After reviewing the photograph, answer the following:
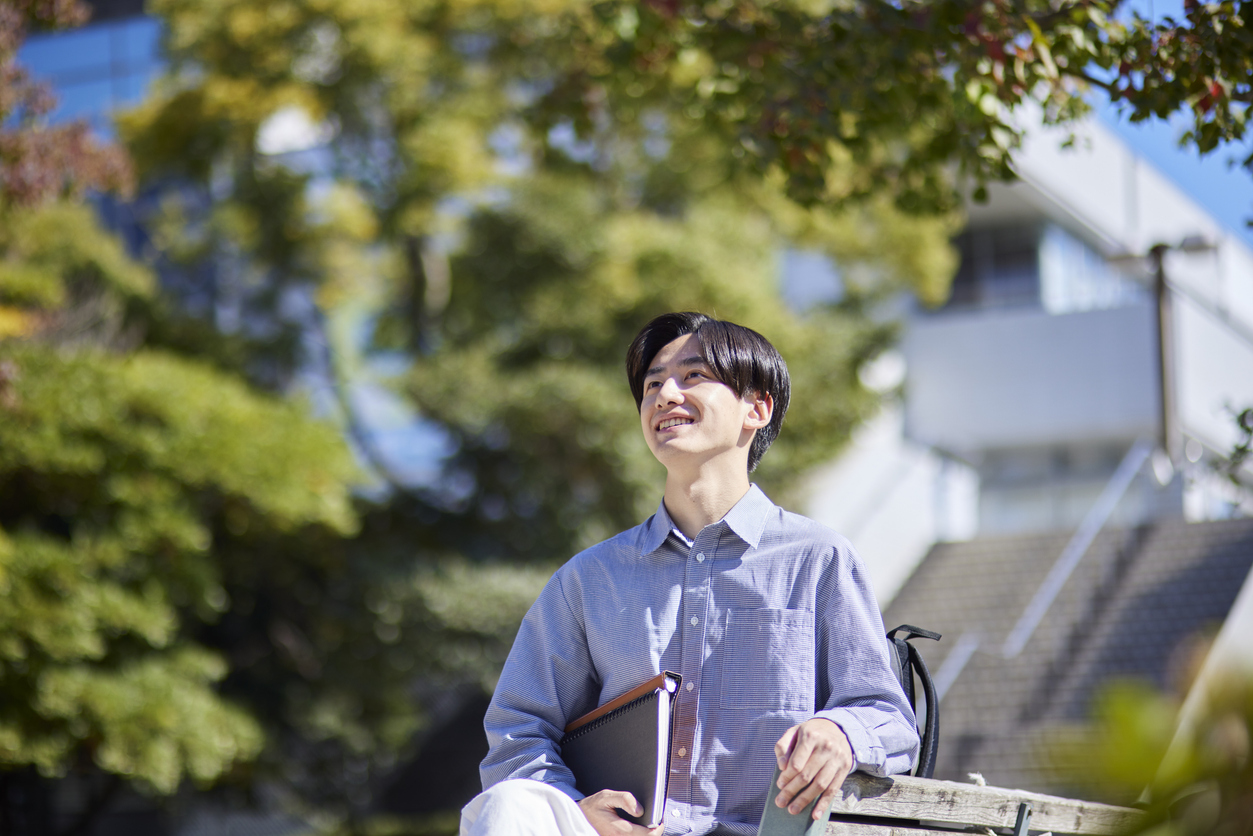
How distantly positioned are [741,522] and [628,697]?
390 mm

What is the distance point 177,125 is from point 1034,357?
992 cm

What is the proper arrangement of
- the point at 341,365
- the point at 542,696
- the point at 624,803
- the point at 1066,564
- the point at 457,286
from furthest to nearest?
the point at 341,365, the point at 457,286, the point at 1066,564, the point at 542,696, the point at 624,803

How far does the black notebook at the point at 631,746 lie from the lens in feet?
6.28

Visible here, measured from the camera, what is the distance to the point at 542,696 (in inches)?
85.2

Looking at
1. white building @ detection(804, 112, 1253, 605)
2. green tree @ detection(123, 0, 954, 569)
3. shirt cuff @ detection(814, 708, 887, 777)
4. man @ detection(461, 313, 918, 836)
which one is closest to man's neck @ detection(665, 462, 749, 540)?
man @ detection(461, 313, 918, 836)

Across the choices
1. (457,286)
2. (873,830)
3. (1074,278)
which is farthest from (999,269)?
(873,830)

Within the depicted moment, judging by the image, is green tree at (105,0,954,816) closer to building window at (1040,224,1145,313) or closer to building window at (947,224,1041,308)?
building window at (947,224,1041,308)

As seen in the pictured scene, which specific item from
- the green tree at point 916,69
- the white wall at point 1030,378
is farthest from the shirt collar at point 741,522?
the white wall at point 1030,378

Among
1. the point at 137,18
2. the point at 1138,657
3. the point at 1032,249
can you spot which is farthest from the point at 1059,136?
the point at 137,18

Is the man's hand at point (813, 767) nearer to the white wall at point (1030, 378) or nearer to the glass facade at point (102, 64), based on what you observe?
the white wall at point (1030, 378)

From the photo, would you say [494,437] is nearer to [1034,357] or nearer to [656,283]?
[656,283]

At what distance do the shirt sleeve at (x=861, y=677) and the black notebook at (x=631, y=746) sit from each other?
236 mm

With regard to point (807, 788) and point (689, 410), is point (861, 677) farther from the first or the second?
point (689, 410)

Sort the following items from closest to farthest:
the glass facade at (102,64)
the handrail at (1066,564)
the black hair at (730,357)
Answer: the black hair at (730,357)
the handrail at (1066,564)
the glass facade at (102,64)
